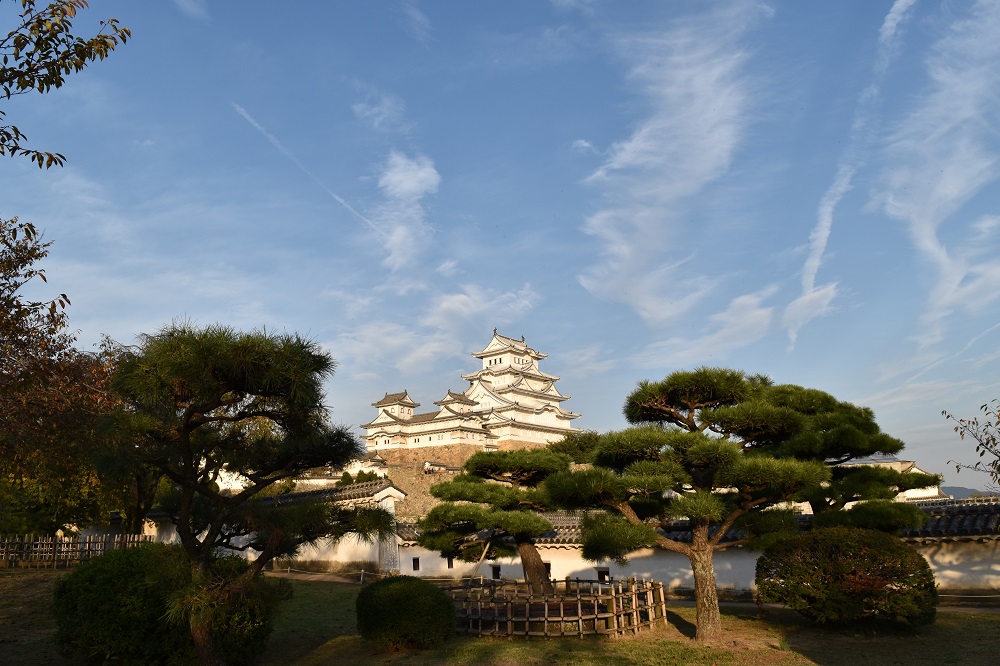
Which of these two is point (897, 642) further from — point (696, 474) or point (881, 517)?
point (696, 474)

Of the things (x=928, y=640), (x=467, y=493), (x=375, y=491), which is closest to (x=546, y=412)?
(x=375, y=491)

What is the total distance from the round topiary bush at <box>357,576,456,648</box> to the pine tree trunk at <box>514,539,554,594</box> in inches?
143

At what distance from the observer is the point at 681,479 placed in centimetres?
1123

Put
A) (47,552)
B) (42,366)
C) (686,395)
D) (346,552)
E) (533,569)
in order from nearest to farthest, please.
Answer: (42,366), (686,395), (533,569), (47,552), (346,552)

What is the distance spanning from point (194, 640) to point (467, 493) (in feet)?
23.4

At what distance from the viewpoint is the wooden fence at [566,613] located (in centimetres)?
1225

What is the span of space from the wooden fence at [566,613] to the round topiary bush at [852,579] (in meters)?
2.21

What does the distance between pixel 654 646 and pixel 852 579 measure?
11.3ft

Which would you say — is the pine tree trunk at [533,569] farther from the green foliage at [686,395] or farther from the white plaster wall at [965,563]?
the white plaster wall at [965,563]

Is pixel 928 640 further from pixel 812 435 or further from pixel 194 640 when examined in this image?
pixel 194 640

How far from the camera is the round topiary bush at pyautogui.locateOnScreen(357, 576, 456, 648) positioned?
1106cm

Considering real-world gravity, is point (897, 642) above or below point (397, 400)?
below

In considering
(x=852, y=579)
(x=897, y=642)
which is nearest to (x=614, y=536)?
(x=852, y=579)

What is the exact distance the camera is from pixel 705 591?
1138 cm
